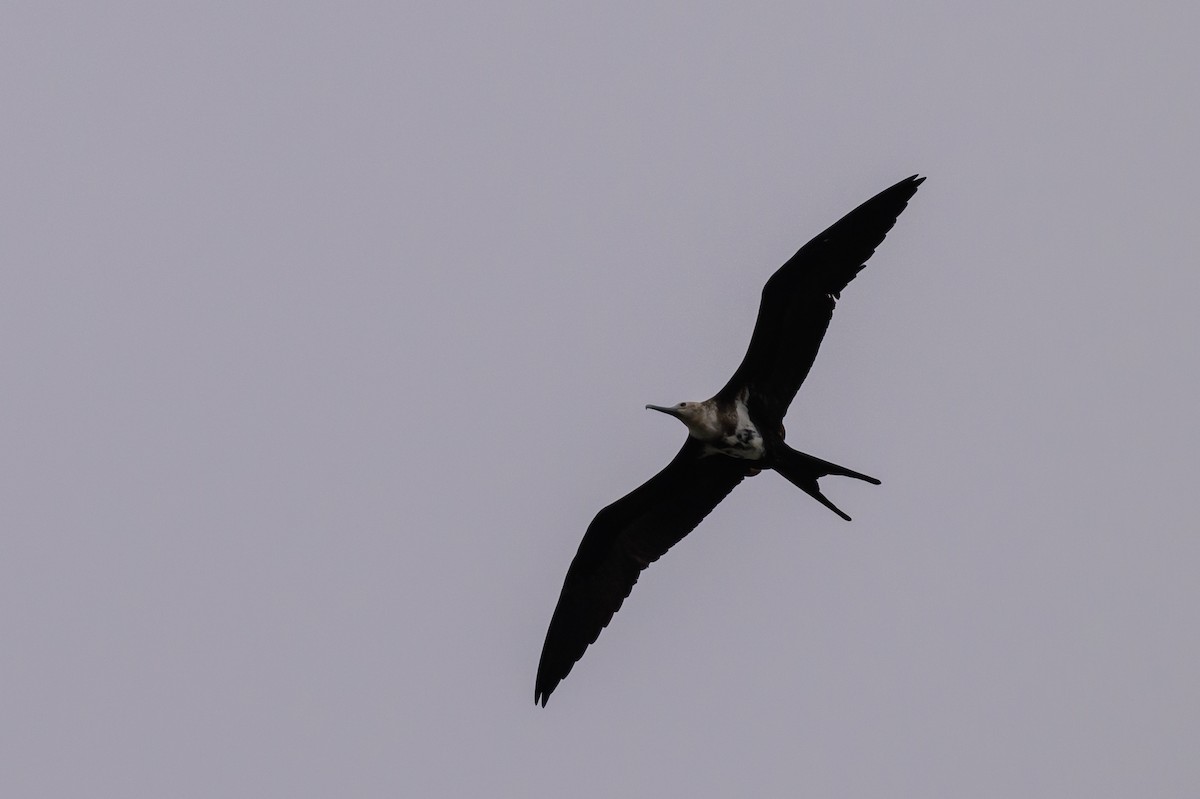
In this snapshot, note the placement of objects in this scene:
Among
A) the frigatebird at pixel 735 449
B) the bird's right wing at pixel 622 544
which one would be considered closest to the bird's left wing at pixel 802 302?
the frigatebird at pixel 735 449

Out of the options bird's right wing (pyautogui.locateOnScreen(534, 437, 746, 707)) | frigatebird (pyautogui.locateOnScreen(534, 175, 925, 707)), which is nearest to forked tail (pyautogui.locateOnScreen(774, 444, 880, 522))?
frigatebird (pyautogui.locateOnScreen(534, 175, 925, 707))

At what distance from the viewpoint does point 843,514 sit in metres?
13.7

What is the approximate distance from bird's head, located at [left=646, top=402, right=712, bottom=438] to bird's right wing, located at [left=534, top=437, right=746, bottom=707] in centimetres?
33

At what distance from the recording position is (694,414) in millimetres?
14023

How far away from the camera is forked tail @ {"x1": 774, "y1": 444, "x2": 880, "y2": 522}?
13570mm

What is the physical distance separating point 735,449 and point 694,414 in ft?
1.35

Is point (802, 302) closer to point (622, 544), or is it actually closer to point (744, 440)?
point (744, 440)

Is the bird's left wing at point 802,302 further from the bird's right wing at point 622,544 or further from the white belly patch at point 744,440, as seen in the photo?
the bird's right wing at point 622,544

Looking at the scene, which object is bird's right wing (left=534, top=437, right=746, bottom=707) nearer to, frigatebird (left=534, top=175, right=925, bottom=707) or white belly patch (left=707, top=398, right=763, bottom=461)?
frigatebird (left=534, top=175, right=925, bottom=707)

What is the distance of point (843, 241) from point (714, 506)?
2.59 meters

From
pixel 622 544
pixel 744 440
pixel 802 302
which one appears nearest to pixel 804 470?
pixel 744 440

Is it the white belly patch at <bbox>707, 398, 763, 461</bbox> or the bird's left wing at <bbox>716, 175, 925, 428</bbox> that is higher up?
the bird's left wing at <bbox>716, 175, 925, 428</bbox>

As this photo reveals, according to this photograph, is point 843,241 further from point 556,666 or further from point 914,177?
point 556,666

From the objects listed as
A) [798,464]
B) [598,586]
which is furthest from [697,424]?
[598,586]
